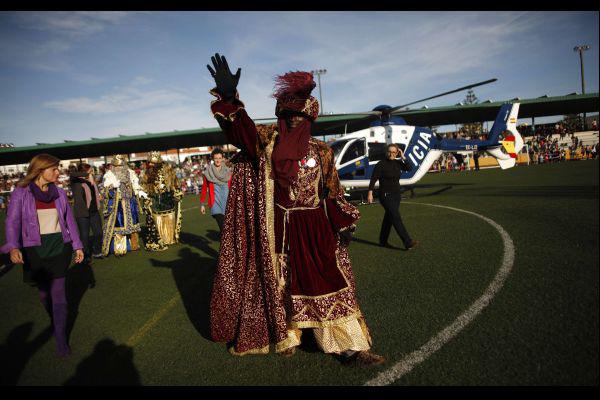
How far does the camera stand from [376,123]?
1405 cm

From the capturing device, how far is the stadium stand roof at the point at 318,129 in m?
31.2

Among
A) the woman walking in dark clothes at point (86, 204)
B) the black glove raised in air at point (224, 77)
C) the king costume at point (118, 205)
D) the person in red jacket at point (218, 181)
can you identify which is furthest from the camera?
the king costume at point (118, 205)

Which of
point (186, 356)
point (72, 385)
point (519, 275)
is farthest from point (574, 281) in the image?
point (72, 385)

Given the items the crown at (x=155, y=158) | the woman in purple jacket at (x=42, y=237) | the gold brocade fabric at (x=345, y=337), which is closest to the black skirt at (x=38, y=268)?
the woman in purple jacket at (x=42, y=237)

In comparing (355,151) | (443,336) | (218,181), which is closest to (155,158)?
(218,181)

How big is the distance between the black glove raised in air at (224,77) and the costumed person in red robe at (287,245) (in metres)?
0.26

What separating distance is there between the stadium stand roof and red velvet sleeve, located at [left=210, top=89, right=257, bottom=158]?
90.1 ft

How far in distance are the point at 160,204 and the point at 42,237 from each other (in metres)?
5.17

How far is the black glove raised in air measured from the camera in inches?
101

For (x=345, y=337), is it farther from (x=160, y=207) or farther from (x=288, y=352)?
(x=160, y=207)

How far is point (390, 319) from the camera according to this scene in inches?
141

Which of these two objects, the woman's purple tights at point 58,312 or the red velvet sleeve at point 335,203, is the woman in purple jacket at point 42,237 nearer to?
the woman's purple tights at point 58,312

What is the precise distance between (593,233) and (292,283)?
618cm
